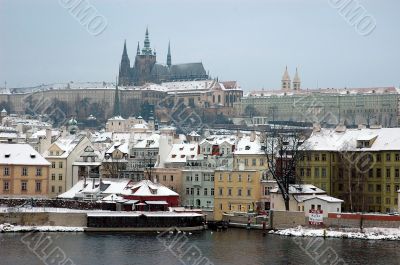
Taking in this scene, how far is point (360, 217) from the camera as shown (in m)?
52.4

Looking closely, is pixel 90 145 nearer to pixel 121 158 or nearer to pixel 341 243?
pixel 121 158

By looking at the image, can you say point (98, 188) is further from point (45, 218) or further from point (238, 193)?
point (238, 193)

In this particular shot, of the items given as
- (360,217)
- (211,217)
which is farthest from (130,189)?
(360,217)

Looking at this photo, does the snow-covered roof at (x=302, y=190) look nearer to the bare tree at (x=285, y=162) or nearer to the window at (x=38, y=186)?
the bare tree at (x=285, y=162)

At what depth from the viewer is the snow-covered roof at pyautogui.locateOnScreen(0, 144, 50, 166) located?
205 ft

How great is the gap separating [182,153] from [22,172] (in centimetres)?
1247

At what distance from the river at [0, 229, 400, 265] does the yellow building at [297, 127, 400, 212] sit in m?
10.3

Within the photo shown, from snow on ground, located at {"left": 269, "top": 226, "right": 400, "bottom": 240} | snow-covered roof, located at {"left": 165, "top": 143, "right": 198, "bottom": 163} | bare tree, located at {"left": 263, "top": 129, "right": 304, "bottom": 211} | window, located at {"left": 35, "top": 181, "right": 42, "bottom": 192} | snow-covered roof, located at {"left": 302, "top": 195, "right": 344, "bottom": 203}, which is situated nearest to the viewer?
snow on ground, located at {"left": 269, "top": 226, "right": 400, "bottom": 240}

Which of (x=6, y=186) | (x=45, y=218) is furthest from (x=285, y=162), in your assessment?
(x=6, y=186)

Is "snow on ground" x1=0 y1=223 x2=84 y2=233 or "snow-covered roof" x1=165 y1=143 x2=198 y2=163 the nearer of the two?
"snow on ground" x1=0 y1=223 x2=84 y2=233

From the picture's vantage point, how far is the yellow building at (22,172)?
62.2 metres

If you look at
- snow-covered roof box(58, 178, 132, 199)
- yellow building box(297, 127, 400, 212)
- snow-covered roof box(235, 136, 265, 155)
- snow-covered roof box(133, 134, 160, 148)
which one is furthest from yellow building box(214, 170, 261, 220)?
snow-covered roof box(133, 134, 160, 148)

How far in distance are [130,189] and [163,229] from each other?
648 cm

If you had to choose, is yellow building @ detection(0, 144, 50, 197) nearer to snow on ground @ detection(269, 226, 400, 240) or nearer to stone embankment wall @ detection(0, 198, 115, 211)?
stone embankment wall @ detection(0, 198, 115, 211)
